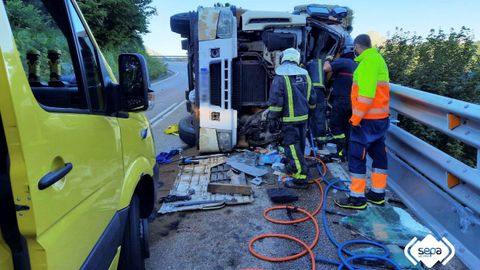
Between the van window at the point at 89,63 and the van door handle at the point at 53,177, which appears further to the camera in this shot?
the van window at the point at 89,63

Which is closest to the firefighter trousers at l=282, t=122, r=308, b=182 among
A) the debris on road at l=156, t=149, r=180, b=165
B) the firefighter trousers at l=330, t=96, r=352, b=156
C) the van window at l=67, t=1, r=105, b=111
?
the firefighter trousers at l=330, t=96, r=352, b=156

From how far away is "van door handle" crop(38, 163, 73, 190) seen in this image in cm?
124

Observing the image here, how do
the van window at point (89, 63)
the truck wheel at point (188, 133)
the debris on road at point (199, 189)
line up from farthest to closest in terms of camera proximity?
the truck wheel at point (188, 133), the debris on road at point (199, 189), the van window at point (89, 63)

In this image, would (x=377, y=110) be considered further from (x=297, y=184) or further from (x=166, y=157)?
(x=166, y=157)

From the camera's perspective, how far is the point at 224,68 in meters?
5.74

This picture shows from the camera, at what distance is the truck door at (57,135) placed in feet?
3.85

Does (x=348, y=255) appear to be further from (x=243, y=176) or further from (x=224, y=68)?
(x=224, y=68)

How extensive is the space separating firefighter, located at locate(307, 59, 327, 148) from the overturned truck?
329 millimetres

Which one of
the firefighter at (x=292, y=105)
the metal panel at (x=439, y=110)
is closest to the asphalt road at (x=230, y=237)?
the firefighter at (x=292, y=105)

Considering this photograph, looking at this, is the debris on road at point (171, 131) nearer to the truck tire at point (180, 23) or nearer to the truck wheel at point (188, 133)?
the truck wheel at point (188, 133)

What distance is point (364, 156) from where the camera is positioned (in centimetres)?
385

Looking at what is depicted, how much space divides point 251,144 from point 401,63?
3.99m

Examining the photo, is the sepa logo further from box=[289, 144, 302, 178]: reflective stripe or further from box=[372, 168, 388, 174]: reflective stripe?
box=[289, 144, 302, 178]: reflective stripe

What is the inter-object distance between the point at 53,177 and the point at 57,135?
0.17 m
